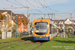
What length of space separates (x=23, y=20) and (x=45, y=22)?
5727 cm

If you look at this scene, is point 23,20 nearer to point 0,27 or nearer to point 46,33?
point 0,27

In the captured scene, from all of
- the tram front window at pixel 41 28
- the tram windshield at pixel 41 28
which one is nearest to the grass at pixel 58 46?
the tram front window at pixel 41 28

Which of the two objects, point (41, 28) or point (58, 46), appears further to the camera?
point (41, 28)

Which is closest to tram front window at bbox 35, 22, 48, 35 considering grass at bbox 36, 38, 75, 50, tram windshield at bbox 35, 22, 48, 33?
tram windshield at bbox 35, 22, 48, 33

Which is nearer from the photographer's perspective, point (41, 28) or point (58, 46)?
point (58, 46)

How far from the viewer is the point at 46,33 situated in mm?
22297

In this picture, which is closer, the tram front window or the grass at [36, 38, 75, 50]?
the grass at [36, 38, 75, 50]

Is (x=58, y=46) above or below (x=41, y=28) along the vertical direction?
below

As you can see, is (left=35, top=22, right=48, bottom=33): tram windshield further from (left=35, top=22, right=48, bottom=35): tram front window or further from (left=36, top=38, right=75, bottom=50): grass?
(left=36, top=38, right=75, bottom=50): grass

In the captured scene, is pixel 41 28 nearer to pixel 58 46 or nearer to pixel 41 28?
pixel 41 28

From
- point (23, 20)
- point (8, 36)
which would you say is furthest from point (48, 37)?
point (23, 20)

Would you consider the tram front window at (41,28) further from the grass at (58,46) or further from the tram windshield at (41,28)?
the grass at (58,46)

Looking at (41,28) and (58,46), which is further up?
(41,28)

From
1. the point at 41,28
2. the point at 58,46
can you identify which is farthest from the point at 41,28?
the point at 58,46
